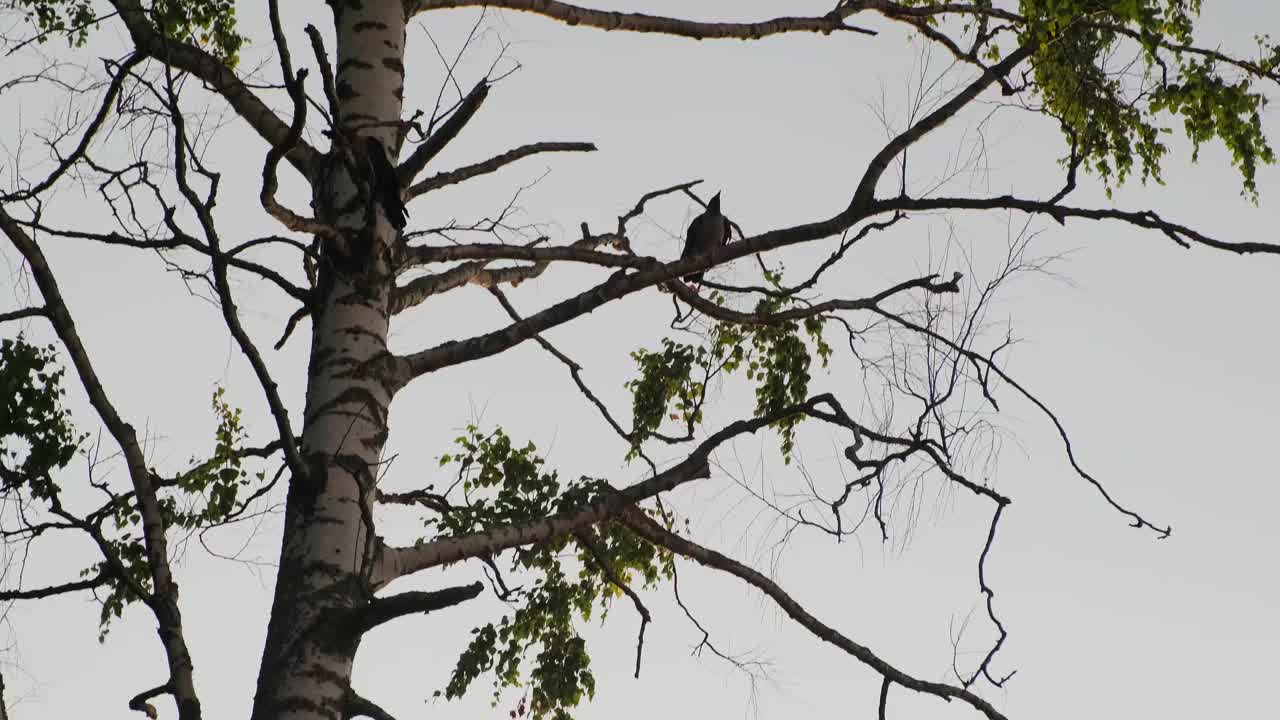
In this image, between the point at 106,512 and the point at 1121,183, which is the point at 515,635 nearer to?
the point at 106,512

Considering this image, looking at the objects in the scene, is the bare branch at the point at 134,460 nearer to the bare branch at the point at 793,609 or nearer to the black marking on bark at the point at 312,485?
the black marking on bark at the point at 312,485

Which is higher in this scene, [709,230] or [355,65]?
[709,230]

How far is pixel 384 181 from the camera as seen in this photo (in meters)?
4.21

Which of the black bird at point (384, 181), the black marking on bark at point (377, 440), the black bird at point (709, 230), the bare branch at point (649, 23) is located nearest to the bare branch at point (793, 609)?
the black marking on bark at point (377, 440)

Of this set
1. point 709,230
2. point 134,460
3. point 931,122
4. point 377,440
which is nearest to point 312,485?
point 377,440

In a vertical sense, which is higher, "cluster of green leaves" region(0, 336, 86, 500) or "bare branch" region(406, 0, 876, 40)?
"bare branch" region(406, 0, 876, 40)

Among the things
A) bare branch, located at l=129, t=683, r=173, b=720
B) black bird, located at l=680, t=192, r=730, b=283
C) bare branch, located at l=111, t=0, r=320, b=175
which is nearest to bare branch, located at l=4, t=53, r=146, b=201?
bare branch, located at l=111, t=0, r=320, b=175

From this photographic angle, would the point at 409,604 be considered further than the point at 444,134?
No

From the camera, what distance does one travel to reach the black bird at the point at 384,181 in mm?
4188

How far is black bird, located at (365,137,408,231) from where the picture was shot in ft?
13.7

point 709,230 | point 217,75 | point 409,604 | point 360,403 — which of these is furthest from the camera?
point 709,230

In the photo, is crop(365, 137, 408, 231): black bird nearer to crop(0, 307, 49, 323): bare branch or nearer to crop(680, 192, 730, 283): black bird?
crop(0, 307, 49, 323): bare branch

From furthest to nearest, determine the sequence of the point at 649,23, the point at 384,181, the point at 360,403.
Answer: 1. the point at 649,23
2. the point at 384,181
3. the point at 360,403

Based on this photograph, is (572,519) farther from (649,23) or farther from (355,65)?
(649,23)
